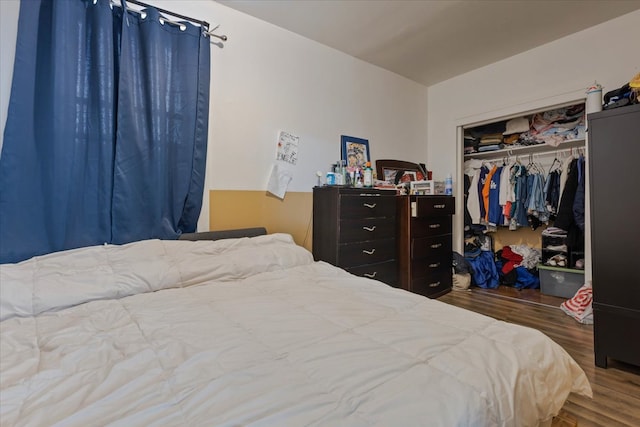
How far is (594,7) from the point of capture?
7.36ft

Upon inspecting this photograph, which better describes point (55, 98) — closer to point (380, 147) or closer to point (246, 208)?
point (246, 208)

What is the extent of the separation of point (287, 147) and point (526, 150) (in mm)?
2900

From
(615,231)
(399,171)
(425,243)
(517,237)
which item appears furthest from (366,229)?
(517,237)

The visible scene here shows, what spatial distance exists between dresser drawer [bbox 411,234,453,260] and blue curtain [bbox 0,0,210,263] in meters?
1.95

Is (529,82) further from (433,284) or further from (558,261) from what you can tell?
(433,284)

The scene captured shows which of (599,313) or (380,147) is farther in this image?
(380,147)

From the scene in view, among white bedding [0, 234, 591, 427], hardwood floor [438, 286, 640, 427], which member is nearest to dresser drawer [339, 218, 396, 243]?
white bedding [0, 234, 591, 427]

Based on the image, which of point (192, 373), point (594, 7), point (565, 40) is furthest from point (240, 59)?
point (565, 40)

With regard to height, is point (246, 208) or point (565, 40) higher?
point (565, 40)

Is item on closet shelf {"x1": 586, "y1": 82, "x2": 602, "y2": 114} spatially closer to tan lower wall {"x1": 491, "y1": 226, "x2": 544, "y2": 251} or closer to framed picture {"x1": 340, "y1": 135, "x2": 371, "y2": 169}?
tan lower wall {"x1": 491, "y1": 226, "x2": 544, "y2": 251}

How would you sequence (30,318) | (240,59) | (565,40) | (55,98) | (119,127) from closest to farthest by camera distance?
(30,318)
(55,98)
(119,127)
(240,59)
(565,40)

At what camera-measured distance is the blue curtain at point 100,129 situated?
148 centimetres

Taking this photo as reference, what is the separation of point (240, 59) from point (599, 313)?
115 inches

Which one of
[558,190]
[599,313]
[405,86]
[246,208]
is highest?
[405,86]
